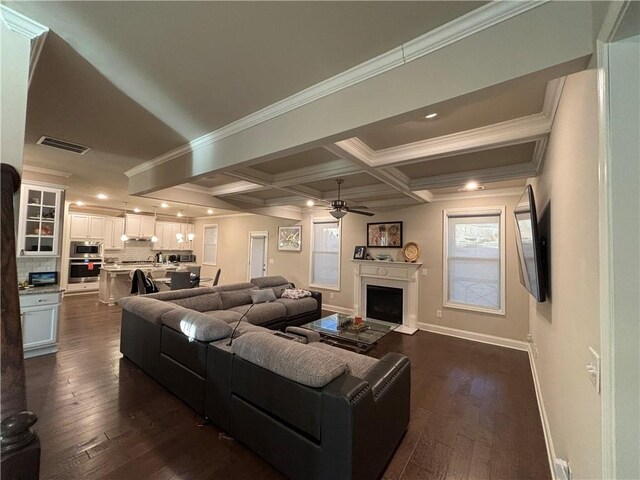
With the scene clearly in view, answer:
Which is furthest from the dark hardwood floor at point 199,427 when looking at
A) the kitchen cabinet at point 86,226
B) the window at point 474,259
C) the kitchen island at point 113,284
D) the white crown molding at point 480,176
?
the kitchen cabinet at point 86,226

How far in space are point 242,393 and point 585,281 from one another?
7.16ft

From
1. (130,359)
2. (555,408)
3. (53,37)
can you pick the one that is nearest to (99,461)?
(130,359)

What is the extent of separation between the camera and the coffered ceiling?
1271 mm

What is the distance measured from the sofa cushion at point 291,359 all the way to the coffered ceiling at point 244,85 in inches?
56.7

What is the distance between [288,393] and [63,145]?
3531 mm

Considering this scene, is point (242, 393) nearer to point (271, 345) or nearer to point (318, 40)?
point (271, 345)

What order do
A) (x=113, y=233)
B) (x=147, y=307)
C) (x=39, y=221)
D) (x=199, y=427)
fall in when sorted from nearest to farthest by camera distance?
(x=199, y=427)
(x=147, y=307)
(x=39, y=221)
(x=113, y=233)

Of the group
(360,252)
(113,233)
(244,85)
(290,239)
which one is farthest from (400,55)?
(113,233)

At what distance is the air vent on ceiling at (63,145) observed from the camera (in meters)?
2.81

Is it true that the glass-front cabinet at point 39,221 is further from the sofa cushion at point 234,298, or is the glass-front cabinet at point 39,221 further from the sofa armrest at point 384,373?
the sofa armrest at point 384,373

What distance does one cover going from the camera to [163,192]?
13.9 feet

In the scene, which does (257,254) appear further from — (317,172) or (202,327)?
(202,327)

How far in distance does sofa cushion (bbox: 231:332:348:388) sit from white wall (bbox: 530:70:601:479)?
1.20 m

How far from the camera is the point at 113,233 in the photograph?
7.96 m
